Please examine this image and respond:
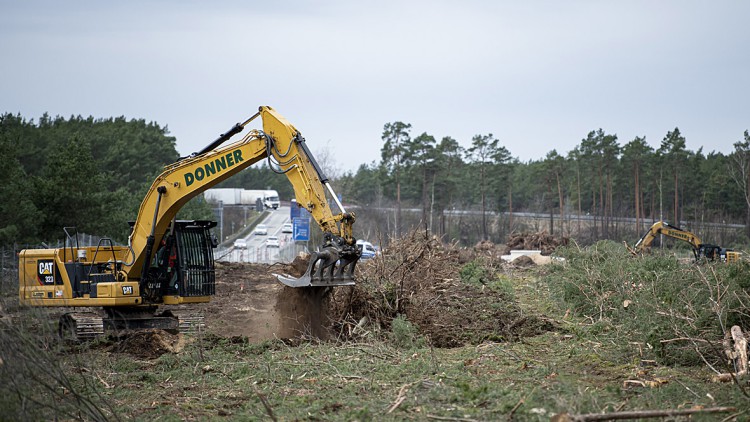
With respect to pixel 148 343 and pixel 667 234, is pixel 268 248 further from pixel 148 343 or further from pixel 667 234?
pixel 148 343

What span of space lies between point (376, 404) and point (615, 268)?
9.95 meters

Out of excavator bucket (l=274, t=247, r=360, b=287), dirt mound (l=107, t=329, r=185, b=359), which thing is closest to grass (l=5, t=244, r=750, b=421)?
dirt mound (l=107, t=329, r=185, b=359)

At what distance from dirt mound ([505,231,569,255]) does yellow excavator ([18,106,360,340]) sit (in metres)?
29.2

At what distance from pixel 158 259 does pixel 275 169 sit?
3332mm

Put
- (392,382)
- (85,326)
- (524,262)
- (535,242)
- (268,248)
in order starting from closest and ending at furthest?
(392,382), (85,326), (524,262), (535,242), (268,248)

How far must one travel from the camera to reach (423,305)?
51.3 feet

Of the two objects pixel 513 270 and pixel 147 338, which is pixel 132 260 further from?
pixel 513 270

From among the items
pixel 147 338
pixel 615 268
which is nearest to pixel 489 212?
pixel 615 268

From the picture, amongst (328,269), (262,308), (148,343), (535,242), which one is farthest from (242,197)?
(328,269)

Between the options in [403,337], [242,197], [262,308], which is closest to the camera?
[403,337]

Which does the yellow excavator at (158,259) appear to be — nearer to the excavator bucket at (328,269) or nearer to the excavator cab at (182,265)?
the excavator cab at (182,265)

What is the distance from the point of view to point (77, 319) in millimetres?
15750

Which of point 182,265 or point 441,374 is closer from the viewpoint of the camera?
point 441,374

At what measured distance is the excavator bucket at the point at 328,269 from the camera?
43.9 feet
